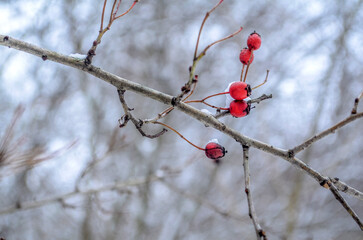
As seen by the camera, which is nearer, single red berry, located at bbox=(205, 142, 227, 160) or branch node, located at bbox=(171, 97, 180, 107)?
branch node, located at bbox=(171, 97, 180, 107)

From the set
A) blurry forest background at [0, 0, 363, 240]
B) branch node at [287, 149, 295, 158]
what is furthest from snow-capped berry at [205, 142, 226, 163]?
blurry forest background at [0, 0, 363, 240]

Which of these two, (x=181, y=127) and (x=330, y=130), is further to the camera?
(x=181, y=127)

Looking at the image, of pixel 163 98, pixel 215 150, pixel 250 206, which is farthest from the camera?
pixel 215 150

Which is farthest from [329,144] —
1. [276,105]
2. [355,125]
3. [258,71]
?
[258,71]

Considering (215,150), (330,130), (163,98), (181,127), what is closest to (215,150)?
(215,150)

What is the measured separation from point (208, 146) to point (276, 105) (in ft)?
15.6

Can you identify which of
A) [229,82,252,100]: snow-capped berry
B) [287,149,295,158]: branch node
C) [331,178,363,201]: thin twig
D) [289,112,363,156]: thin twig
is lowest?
[331,178,363,201]: thin twig

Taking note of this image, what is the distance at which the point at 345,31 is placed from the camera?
546 cm

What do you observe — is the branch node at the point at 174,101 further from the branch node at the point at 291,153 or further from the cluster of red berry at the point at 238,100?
the branch node at the point at 291,153

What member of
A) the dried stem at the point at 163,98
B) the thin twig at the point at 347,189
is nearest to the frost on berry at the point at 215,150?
the dried stem at the point at 163,98

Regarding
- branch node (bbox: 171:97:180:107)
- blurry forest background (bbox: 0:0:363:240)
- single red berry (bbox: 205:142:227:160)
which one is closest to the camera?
branch node (bbox: 171:97:180:107)

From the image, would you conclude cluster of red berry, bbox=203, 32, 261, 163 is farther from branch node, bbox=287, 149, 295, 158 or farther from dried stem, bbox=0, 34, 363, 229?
branch node, bbox=287, 149, 295, 158

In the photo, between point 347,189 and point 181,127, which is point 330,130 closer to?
point 347,189

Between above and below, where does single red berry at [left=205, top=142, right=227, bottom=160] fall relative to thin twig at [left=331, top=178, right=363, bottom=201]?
above
